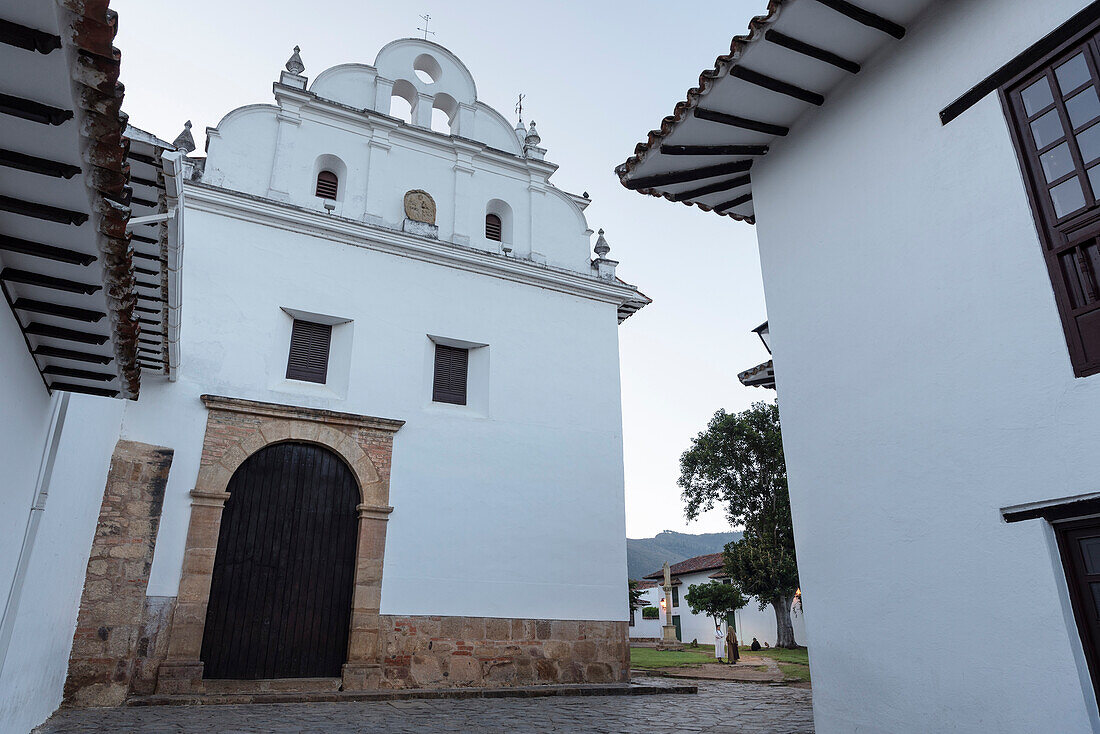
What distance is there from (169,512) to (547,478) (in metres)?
4.73

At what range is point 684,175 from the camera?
612 centimetres

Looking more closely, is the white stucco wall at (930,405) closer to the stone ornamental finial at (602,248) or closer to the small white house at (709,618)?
the stone ornamental finial at (602,248)

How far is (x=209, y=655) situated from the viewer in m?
7.90

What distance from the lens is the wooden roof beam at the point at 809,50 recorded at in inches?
189

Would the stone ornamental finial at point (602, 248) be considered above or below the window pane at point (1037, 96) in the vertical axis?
above

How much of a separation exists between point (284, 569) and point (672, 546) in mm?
143378

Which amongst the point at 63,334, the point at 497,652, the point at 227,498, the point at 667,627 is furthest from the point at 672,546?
the point at 63,334

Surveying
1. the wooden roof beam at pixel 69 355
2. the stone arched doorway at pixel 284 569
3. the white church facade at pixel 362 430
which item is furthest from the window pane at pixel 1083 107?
the stone arched doorway at pixel 284 569

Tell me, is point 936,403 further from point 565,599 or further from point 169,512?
point 169,512

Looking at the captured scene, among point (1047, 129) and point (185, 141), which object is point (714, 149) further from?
point (185, 141)

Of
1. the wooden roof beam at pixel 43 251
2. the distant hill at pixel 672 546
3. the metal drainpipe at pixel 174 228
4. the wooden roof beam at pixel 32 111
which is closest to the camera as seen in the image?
the wooden roof beam at pixel 32 111

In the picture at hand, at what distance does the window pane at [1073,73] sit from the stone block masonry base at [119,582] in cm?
864

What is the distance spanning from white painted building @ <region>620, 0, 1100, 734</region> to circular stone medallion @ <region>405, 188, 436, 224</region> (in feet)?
18.9

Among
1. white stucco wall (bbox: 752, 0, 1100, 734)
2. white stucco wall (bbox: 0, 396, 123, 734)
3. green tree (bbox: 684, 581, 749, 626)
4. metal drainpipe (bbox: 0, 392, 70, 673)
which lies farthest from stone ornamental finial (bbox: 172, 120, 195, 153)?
green tree (bbox: 684, 581, 749, 626)
